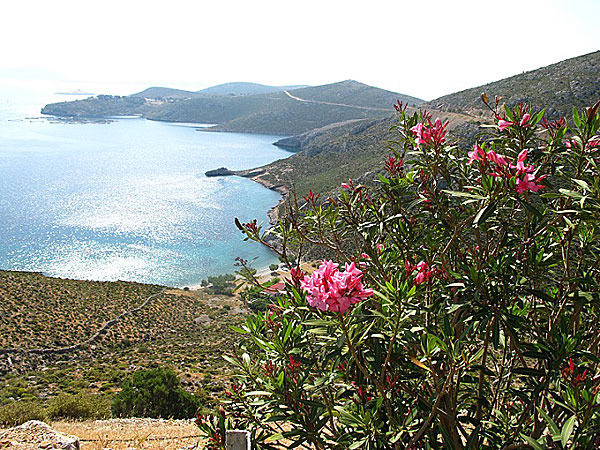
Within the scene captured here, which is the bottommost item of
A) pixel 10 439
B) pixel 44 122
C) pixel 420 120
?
pixel 10 439

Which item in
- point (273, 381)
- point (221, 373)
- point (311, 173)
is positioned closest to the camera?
point (273, 381)

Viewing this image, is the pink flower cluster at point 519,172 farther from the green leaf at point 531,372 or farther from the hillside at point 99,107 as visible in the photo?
the hillside at point 99,107

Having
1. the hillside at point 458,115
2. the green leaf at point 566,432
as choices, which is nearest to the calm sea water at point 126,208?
the hillside at point 458,115

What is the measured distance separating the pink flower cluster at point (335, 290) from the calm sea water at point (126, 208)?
31455mm

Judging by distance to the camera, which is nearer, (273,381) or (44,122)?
(273,381)

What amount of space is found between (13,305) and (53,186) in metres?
44.8

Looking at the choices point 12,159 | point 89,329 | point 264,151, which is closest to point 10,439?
point 89,329

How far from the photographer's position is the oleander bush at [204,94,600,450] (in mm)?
1685

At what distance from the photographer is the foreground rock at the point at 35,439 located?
359 centimetres

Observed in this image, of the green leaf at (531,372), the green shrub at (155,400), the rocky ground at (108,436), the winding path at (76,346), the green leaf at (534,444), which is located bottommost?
the winding path at (76,346)

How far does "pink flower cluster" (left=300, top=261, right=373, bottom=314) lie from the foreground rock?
323 centimetres

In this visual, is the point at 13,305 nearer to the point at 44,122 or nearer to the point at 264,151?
the point at 264,151

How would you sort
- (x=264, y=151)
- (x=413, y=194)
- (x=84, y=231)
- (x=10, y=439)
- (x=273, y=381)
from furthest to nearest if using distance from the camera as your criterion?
(x=264, y=151), (x=84, y=231), (x=10, y=439), (x=413, y=194), (x=273, y=381)

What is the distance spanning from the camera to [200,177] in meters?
67.4
